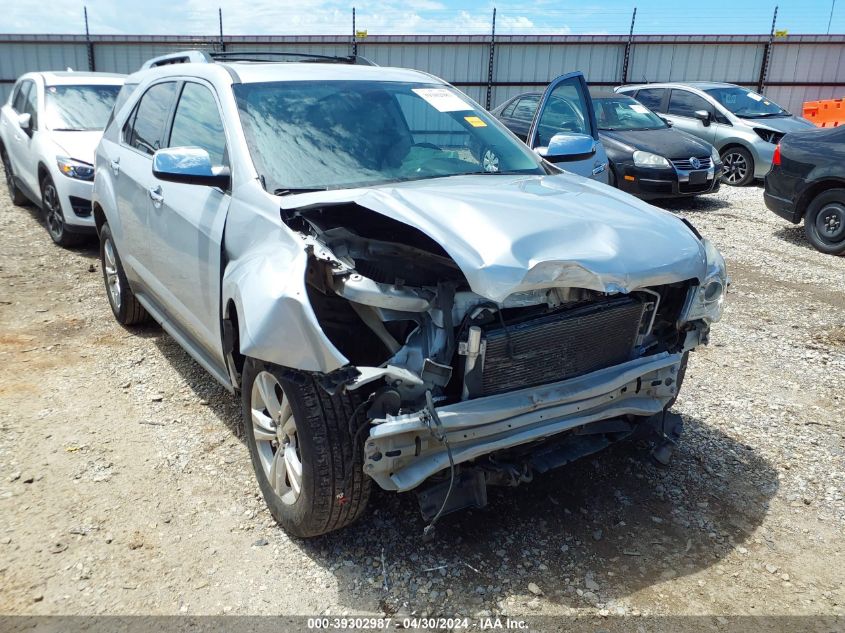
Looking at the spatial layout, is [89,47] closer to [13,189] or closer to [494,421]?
[13,189]

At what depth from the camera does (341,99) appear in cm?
357

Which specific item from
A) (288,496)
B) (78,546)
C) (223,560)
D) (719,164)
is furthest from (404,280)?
(719,164)

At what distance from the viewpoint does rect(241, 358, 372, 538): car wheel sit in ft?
8.19

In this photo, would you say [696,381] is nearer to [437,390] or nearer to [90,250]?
[437,390]

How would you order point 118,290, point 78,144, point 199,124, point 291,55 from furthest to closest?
point 78,144, point 118,290, point 291,55, point 199,124

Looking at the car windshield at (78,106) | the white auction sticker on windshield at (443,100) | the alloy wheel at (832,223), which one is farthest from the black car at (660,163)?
the car windshield at (78,106)

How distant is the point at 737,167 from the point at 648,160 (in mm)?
3013

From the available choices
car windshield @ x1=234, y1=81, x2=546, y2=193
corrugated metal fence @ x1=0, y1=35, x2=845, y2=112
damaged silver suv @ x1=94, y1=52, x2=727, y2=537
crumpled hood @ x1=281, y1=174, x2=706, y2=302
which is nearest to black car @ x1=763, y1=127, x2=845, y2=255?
car windshield @ x1=234, y1=81, x2=546, y2=193

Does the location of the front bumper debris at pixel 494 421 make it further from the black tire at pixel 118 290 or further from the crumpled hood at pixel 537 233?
the black tire at pixel 118 290

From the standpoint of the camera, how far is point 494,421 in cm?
248

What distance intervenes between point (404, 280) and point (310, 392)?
22.2 inches

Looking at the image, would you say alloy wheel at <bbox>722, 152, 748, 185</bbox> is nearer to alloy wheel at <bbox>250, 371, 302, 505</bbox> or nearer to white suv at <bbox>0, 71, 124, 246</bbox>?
white suv at <bbox>0, 71, 124, 246</bbox>

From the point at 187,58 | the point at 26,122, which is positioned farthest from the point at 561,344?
the point at 26,122

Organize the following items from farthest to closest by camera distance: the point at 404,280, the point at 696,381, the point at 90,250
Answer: the point at 90,250, the point at 696,381, the point at 404,280
